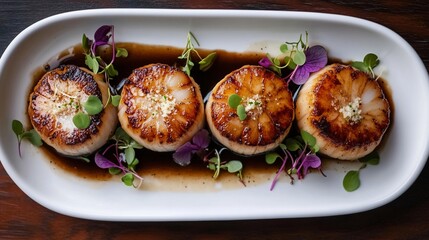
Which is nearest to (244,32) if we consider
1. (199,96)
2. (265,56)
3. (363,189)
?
(265,56)

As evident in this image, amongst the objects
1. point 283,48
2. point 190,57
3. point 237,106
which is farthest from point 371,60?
point 190,57

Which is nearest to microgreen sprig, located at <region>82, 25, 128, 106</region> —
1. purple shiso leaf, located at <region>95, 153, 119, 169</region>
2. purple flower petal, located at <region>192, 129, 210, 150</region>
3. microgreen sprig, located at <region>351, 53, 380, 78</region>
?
purple shiso leaf, located at <region>95, 153, 119, 169</region>

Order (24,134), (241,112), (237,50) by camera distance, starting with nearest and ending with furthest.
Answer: (241,112)
(24,134)
(237,50)

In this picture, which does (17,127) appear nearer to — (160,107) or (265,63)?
(160,107)

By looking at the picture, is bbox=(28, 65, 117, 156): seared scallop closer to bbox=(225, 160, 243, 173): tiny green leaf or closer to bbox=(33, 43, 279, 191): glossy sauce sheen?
bbox=(33, 43, 279, 191): glossy sauce sheen

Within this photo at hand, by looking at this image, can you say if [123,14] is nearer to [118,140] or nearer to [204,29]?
[204,29]

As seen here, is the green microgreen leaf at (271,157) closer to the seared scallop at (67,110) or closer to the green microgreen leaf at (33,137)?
the seared scallop at (67,110)
